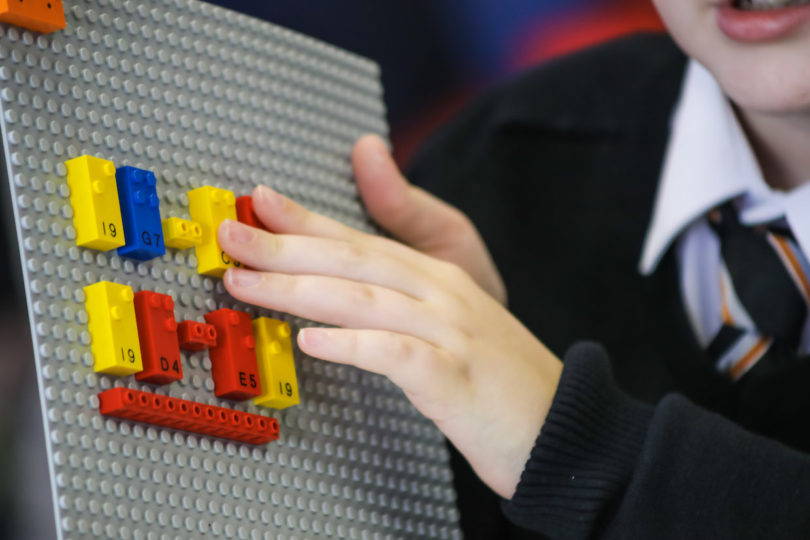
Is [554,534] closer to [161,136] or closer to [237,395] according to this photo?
[237,395]

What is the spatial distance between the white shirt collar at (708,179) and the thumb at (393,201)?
0.75ft

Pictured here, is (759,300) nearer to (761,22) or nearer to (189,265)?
(761,22)

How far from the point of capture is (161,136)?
2.47 feet

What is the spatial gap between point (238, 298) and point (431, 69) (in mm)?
1244

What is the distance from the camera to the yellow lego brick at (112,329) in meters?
0.65

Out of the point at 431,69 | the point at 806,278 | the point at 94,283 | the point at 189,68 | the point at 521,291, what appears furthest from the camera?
the point at 431,69

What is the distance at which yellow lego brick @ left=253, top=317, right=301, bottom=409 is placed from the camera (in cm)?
75

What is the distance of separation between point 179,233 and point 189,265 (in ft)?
0.10

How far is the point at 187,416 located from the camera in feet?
2.23

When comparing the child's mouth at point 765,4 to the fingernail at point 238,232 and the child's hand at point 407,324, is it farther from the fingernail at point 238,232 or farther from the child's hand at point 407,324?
the fingernail at point 238,232

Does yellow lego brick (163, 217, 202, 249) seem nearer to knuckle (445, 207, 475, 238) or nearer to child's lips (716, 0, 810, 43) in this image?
knuckle (445, 207, 475, 238)

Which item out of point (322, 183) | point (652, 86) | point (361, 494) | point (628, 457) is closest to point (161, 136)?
point (322, 183)

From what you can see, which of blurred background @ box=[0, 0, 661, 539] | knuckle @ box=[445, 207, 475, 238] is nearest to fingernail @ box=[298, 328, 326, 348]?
knuckle @ box=[445, 207, 475, 238]

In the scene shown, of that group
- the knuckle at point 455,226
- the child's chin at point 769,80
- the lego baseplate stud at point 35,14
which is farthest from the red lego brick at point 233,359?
the child's chin at point 769,80
